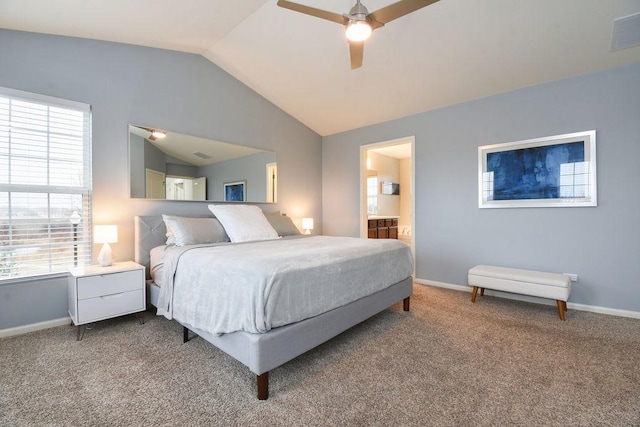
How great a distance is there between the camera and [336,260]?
2203 mm

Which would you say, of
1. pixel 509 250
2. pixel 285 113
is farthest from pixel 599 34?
pixel 285 113

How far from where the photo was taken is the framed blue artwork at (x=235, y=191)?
160 inches

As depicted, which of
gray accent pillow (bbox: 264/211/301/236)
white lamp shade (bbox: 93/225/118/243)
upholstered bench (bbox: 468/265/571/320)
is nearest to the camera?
white lamp shade (bbox: 93/225/118/243)

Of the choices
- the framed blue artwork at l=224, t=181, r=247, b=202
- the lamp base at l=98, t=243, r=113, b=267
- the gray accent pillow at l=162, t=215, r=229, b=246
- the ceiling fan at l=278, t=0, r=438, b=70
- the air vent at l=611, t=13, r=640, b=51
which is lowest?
the lamp base at l=98, t=243, r=113, b=267

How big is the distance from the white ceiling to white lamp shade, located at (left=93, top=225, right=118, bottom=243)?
1858 millimetres

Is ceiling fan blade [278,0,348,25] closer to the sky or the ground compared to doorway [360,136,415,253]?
A: closer to the sky

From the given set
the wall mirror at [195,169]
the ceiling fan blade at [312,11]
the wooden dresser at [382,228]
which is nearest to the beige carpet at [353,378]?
the wall mirror at [195,169]

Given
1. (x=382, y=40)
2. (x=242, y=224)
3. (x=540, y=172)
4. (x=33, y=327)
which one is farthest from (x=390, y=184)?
(x=33, y=327)

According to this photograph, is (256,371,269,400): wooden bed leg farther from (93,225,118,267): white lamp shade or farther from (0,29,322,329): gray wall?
(0,29,322,329): gray wall

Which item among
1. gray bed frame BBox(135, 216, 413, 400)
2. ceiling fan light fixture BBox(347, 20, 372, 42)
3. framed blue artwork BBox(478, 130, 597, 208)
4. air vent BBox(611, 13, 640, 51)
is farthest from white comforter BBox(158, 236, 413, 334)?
air vent BBox(611, 13, 640, 51)

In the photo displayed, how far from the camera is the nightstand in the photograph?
8.00 ft

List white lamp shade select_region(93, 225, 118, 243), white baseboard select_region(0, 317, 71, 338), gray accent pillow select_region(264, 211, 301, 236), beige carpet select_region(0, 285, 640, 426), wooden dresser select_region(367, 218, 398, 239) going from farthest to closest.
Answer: wooden dresser select_region(367, 218, 398, 239) < gray accent pillow select_region(264, 211, 301, 236) < white lamp shade select_region(93, 225, 118, 243) < white baseboard select_region(0, 317, 71, 338) < beige carpet select_region(0, 285, 640, 426)

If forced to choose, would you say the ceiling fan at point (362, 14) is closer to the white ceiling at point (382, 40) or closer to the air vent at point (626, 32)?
the white ceiling at point (382, 40)

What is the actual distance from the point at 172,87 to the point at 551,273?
4.92 meters
